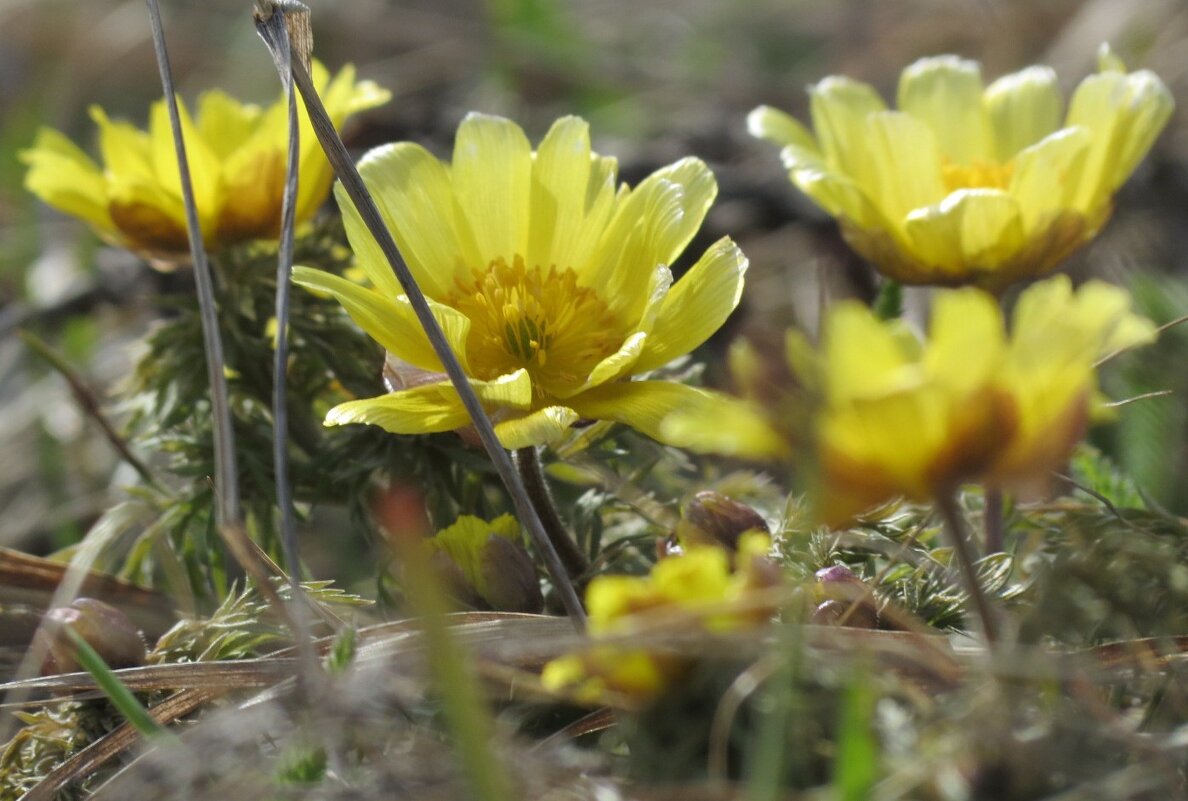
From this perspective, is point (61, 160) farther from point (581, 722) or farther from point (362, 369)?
point (581, 722)

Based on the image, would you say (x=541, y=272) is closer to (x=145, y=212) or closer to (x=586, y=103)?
(x=145, y=212)

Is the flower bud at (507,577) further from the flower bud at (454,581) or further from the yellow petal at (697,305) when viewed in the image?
the yellow petal at (697,305)

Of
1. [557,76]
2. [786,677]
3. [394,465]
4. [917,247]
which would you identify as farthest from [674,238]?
[557,76]

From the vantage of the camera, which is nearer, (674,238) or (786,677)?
(786,677)

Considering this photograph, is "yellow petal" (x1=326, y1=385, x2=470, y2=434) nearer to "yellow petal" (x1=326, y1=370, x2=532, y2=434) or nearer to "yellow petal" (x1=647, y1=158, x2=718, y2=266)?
"yellow petal" (x1=326, y1=370, x2=532, y2=434)

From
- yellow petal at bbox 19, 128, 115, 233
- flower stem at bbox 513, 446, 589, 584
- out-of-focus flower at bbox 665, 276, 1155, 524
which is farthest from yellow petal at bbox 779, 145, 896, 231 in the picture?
yellow petal at bbox 19, 128, 115, 233

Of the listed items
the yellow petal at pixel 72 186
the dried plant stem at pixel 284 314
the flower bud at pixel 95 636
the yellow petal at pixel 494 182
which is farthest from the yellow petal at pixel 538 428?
the yellow petal at pixel 72 186
